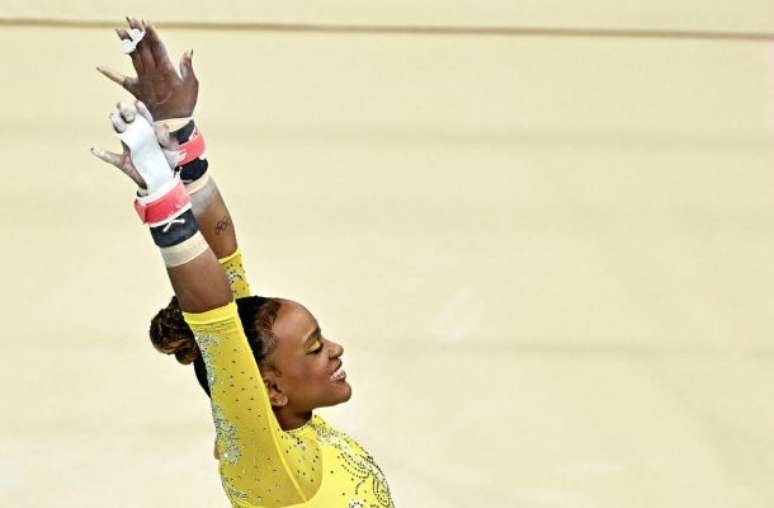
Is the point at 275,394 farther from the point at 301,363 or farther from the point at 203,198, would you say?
the point at 203,198

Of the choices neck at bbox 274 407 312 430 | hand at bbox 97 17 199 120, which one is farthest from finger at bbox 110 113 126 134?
neck at bbox 274 407 312 430

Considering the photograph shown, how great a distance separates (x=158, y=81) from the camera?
1948 millimetres

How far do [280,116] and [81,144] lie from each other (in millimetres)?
574

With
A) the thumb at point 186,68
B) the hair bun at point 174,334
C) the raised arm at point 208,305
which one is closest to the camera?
the raised arm at point 208,305

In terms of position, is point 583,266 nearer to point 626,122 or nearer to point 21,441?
point 626,122

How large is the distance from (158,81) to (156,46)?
68mm

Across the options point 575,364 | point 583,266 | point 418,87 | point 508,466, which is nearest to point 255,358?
point 508,466

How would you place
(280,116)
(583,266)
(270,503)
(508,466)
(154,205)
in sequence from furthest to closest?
(280,116)
(583,266)
(508,466)
(270,503)
(154,205)

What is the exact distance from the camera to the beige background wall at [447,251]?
10.8 feet

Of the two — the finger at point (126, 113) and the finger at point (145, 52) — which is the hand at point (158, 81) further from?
the finger at point (126, 113)

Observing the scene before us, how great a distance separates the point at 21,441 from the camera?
331 cm

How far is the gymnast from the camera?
1649 mm

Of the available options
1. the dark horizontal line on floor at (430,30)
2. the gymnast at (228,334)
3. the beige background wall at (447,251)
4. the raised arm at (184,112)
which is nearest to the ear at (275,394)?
the gymnast at (228,334)

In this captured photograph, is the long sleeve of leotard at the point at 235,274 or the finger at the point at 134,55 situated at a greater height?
the finger at the point at 134,55
